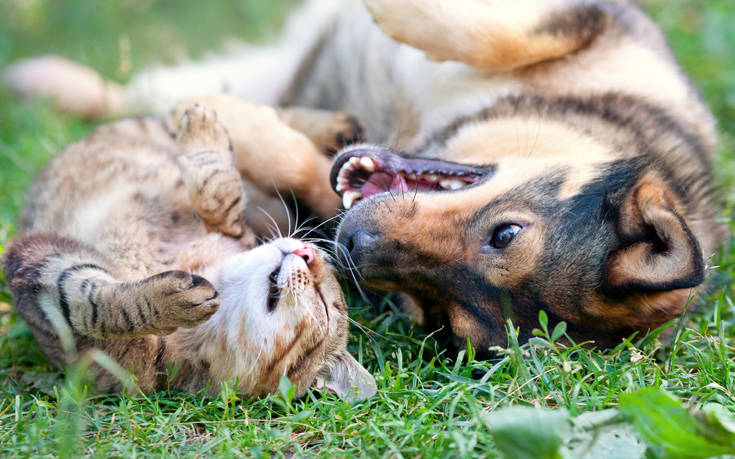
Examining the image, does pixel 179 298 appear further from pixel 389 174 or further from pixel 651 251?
pixel 651 251

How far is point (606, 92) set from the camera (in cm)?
404

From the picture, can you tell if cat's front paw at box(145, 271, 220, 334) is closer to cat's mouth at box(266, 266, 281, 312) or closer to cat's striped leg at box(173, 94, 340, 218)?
cat's mouth at box(266, 266, 281, 312)

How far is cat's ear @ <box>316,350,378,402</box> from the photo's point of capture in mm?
2896

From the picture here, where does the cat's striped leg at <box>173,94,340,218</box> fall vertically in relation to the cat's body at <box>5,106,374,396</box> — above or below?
above

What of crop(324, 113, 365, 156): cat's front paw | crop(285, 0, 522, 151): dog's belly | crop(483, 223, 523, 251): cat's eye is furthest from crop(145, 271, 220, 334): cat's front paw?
crop(285, 0, 522, 151): dog's belly

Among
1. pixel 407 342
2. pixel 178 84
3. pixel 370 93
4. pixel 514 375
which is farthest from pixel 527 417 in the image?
pixel 178 84

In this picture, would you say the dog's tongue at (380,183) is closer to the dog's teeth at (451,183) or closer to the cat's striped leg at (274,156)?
the dog's teeth at (451,183)

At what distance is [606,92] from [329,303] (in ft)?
6.73

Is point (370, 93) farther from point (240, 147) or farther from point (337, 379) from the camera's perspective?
point (337, 379)

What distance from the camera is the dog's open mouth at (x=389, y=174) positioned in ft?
11.3

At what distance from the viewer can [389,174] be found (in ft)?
11.5

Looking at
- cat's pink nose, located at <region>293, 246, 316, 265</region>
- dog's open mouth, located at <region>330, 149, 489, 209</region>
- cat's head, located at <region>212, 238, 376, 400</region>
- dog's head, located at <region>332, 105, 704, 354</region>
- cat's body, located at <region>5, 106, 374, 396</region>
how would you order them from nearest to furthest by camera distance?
1. cat's body, located at <region>5, 106, 374, 396</region>
2. dog's head, located at <region>332, 105, 704, 354</region>
3. cat's head, located at <region>212, 238, 376, 400</region>
4. cat's pink nose, located at <region>293, 246, 316, 265</region>
5. dog's open mouth, located at <region>330, 149, 489, 209</region>

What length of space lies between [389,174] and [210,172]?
888mm

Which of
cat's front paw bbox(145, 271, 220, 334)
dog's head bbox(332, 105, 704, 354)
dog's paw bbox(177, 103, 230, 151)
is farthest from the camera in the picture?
dog's paw bbox(177, 103, 230, 151)
